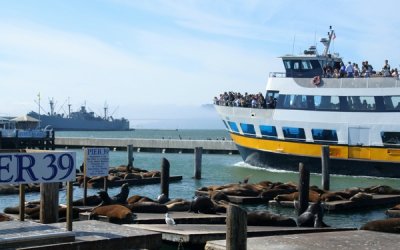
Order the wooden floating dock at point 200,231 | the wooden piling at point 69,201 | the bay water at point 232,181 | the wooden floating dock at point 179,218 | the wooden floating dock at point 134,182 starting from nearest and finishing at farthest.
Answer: the wooden piling at point 69,201 → the wooden floating dock at point 200,231 → the wooden floating dock at point 179,218 → the bay water at point 232,181 → the wooden floating dock at point 134,182

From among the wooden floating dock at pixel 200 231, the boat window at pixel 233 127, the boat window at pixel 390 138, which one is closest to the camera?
the wooden floating dock at pixel 200 231

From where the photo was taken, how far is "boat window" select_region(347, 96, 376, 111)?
28688 mm

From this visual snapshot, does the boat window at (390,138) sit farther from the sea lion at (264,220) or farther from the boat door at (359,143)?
the sea lion at (264,220)

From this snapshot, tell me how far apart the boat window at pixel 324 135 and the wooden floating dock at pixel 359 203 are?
918 centimetres

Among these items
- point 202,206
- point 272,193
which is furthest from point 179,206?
point 272,193

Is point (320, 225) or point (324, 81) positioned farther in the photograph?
point (324, 81)

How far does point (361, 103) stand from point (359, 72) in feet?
5.56

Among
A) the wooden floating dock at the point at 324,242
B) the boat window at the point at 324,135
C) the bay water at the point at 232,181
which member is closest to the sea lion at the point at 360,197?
the bay water at the point at 232,181

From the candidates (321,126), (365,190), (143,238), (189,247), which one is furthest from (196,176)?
(143,238)

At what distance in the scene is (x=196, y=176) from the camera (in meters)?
30.3

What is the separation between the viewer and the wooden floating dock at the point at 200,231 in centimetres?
1118

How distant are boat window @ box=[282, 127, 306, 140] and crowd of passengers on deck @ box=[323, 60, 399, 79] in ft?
9.42

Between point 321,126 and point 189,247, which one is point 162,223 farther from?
point 321,126

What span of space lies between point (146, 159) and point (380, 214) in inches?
1210
